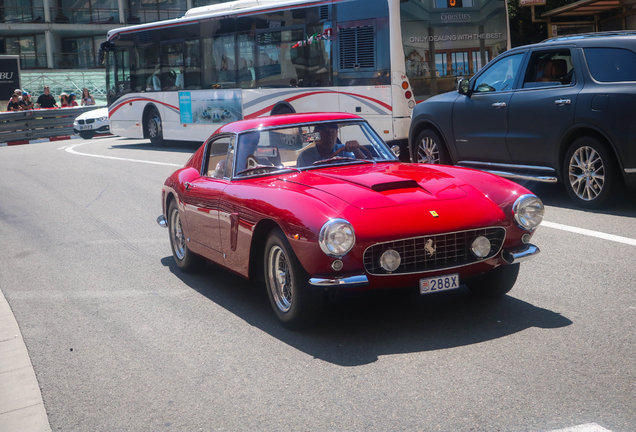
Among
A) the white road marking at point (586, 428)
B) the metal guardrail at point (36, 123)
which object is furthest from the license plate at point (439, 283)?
the metal guardrail at point (36, 123)

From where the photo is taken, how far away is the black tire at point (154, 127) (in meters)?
21.2

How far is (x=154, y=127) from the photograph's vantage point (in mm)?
21375

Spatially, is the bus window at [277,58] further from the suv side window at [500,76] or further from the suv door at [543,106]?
the suv door at [543,106]

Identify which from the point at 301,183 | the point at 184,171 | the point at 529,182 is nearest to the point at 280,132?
the point at 301,183

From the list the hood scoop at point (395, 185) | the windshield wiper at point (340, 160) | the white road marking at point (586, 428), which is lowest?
the white road marking at point (586, 428)

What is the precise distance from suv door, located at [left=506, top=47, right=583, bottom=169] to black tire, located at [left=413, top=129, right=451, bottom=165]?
1399 millimetres

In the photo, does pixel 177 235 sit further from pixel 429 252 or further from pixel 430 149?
pixel 430 149

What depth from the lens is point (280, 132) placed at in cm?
609

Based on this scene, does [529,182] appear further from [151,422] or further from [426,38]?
[151,422]

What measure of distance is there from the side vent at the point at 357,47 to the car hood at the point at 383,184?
9.01m

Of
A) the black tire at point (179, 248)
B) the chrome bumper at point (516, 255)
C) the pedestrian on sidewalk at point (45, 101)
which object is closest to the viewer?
the chrome bumper at point (516, 255)

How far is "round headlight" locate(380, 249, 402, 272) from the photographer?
185 inches

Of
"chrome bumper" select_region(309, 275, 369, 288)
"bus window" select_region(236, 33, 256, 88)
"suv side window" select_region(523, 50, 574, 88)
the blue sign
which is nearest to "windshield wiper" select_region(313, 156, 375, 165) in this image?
"chrome bumper" select_region(309, 275, 369, 288)

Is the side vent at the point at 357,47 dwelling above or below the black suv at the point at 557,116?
above
